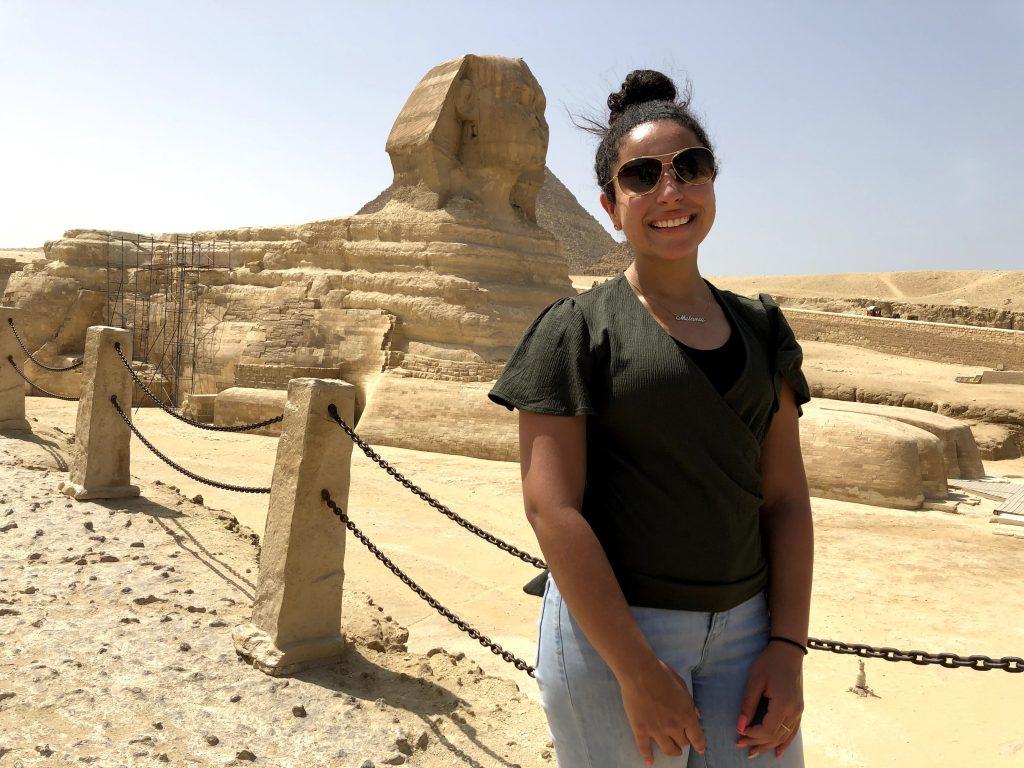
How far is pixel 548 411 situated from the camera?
144cm

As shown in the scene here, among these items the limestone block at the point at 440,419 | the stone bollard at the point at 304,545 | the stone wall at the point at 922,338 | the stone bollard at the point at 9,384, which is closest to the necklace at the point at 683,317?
the stone bollard at the point at 304,545

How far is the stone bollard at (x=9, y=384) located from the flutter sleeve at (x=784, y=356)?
29.2ft

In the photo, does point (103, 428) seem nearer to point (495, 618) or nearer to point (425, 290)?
point (495, 618)

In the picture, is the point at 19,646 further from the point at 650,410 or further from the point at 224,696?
the point at 650,410

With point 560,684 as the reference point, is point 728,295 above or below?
above

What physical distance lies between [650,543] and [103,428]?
18.8 ft

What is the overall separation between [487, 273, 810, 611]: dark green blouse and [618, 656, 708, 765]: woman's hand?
0.44ft

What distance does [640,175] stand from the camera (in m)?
1.66

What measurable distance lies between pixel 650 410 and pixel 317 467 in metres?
2.58

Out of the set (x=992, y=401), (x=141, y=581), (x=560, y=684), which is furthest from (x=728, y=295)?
(x=992, y=401)

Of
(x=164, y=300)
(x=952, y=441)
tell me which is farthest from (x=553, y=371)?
(x=164, y=300)

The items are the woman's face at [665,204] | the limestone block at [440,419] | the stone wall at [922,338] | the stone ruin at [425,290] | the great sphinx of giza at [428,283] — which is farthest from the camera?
the stone wall at [922,338]

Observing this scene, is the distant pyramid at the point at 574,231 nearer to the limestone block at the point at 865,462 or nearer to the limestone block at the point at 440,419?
the limestone block at the point at 440,419

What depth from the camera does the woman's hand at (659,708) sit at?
4.49ft
